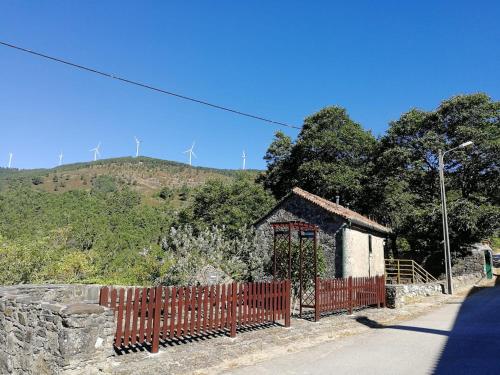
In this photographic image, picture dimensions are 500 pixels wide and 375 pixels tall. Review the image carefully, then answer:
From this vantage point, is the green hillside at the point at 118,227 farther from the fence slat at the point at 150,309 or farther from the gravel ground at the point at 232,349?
the fence slat at the point at 150,309

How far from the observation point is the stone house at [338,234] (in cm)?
1933

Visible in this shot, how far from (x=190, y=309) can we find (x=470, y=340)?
6958 mm

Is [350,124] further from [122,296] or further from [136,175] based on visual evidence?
[136,175]

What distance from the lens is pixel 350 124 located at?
35469 millimetres

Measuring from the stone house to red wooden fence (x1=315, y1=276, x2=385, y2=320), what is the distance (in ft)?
14.9

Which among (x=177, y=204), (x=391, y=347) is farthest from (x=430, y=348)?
(x=177, y=204)

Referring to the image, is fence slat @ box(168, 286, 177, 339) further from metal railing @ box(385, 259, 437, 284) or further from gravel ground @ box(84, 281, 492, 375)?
metal railing @ box(385, 259, 437, 284)

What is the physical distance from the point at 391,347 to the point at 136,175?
268 feet

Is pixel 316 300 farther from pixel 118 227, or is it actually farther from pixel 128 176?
pixel 128 176

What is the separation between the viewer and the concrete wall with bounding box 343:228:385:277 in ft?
63.3

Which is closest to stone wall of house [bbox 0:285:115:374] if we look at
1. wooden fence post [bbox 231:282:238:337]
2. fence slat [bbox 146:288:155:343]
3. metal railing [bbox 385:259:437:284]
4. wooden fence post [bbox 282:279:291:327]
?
fence slat [bbox 146:288:155:343]

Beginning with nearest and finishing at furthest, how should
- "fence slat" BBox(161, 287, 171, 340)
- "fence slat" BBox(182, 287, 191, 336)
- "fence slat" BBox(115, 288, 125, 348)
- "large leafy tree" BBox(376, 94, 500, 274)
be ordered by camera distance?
"fence slat" BBox(115, 288, 125, 348), "fence slat" BBox(161, 287, 171, 340), "fence slat" BBox(182, 287, 191, 336), "large leafy tree" BBox(376, 94, 500, 274)

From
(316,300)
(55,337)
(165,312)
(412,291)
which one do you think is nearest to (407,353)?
(316,300)

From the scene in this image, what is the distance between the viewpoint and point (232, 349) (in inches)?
303
